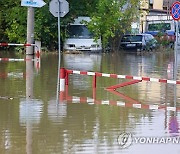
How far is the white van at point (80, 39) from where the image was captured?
39219 mm

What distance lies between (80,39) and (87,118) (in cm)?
2804

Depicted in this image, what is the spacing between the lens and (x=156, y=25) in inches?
2387

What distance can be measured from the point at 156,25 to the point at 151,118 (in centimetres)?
4994

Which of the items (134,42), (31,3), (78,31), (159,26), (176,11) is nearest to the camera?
(176,11)

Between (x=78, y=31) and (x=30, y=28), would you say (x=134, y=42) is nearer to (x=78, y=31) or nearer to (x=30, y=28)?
(x=78, y=31)

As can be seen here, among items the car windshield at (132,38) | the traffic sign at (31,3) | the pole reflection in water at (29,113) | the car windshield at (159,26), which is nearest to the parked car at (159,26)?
the car windshield at (159,26)

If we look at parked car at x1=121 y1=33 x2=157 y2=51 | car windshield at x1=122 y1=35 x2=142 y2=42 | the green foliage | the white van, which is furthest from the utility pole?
car windshield at x1=122 y1=35 x2=142 y2=42

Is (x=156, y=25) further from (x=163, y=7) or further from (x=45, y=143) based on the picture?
(x=45, y=143)

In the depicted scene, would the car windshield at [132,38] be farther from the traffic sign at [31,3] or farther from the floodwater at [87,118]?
the floodwater at [87,118]

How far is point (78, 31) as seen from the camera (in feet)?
130

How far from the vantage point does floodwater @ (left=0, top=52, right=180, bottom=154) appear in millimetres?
8773

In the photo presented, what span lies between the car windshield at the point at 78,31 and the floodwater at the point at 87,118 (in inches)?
849

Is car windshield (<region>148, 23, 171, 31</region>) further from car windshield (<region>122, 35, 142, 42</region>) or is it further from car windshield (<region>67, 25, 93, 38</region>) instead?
car windshield (<region>67, 25, 93, 38</region>)

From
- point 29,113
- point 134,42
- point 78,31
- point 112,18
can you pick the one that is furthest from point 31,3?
point 29,113
